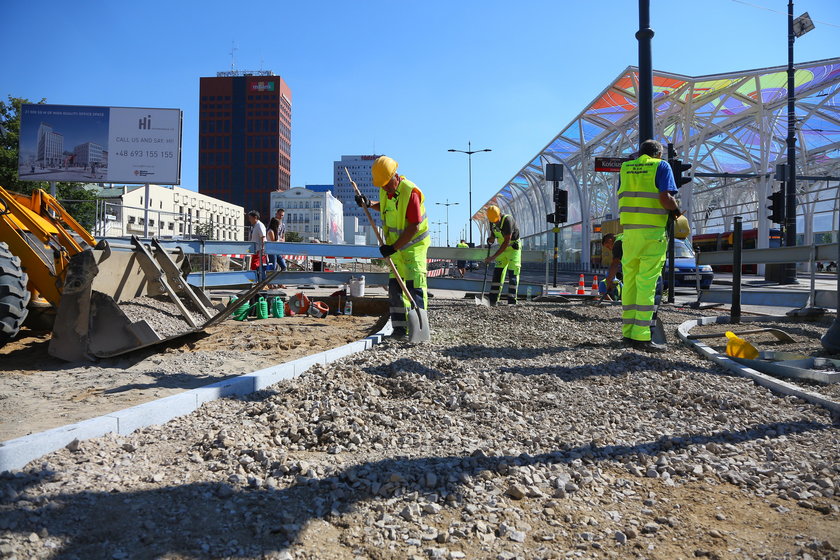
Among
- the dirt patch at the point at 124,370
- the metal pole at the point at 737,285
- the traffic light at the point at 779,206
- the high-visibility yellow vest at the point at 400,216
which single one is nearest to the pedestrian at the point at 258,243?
the dirt patch at the point at 124,370

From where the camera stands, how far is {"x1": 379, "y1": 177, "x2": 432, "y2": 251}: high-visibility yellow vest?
5941mm

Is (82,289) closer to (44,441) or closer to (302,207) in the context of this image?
(44,441)

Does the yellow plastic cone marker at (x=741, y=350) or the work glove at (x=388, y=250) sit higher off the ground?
the work glove at (x=388, y=250)

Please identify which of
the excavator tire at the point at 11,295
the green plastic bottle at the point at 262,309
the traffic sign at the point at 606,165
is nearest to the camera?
the excavator tire at the point at 11,295

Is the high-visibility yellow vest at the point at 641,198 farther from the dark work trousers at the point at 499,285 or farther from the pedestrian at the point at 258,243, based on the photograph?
the pedestrian at the point at 258,243

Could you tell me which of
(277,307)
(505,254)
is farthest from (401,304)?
(505,254)

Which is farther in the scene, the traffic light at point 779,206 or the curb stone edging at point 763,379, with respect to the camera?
the traffic light at point 779,206

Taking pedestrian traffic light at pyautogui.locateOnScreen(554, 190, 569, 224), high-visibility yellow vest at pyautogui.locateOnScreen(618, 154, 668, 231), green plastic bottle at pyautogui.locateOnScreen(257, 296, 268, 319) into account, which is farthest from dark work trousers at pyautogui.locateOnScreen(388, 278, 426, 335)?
pedestrian traffic light at pyautogui.locateOnScreen(554, 190, 569, 224)

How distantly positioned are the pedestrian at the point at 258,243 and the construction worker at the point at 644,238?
7583 millimetres

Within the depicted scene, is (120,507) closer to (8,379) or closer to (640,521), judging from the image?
(640,521)

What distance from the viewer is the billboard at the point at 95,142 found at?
1862 centimetres

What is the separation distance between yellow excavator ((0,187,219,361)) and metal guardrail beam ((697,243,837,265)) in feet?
30.0

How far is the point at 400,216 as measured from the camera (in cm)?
596

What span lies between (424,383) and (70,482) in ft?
7.23
